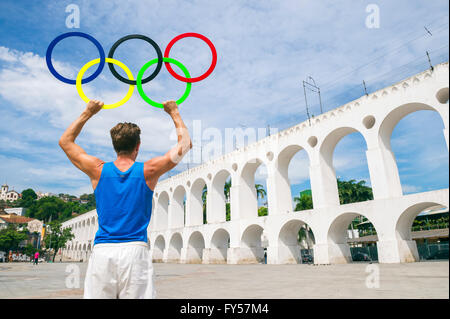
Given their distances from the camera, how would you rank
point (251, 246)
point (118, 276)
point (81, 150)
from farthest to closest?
point (251, 246) → point (81, 150) → point (118, 276)

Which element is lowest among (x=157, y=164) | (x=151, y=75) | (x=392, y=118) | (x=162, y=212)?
(x=157, y=164)

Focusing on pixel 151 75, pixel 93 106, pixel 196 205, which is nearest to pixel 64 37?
pixel 151 75

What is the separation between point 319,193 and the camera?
25.0 metres

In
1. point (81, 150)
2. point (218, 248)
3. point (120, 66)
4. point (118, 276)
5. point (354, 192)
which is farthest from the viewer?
point (354, 192)

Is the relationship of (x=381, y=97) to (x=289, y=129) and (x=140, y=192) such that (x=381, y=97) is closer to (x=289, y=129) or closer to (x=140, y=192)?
(x=289, y=129)

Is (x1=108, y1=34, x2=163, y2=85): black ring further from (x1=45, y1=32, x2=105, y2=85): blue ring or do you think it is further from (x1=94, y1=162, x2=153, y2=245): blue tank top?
(x1=94, y1=162, x2=153, y2=245): blue tank top

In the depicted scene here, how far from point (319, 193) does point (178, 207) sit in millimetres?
23583

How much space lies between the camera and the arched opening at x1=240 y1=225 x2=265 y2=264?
30719mm

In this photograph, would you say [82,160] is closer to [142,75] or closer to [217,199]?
[142,75]

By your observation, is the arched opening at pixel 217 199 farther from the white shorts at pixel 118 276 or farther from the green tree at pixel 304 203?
the white shorts at pixel 118 276

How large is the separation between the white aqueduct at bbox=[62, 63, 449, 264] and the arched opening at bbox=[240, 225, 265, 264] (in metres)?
0.10

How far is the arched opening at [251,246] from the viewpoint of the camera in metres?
30.7

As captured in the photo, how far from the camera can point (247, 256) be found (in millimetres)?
30828
